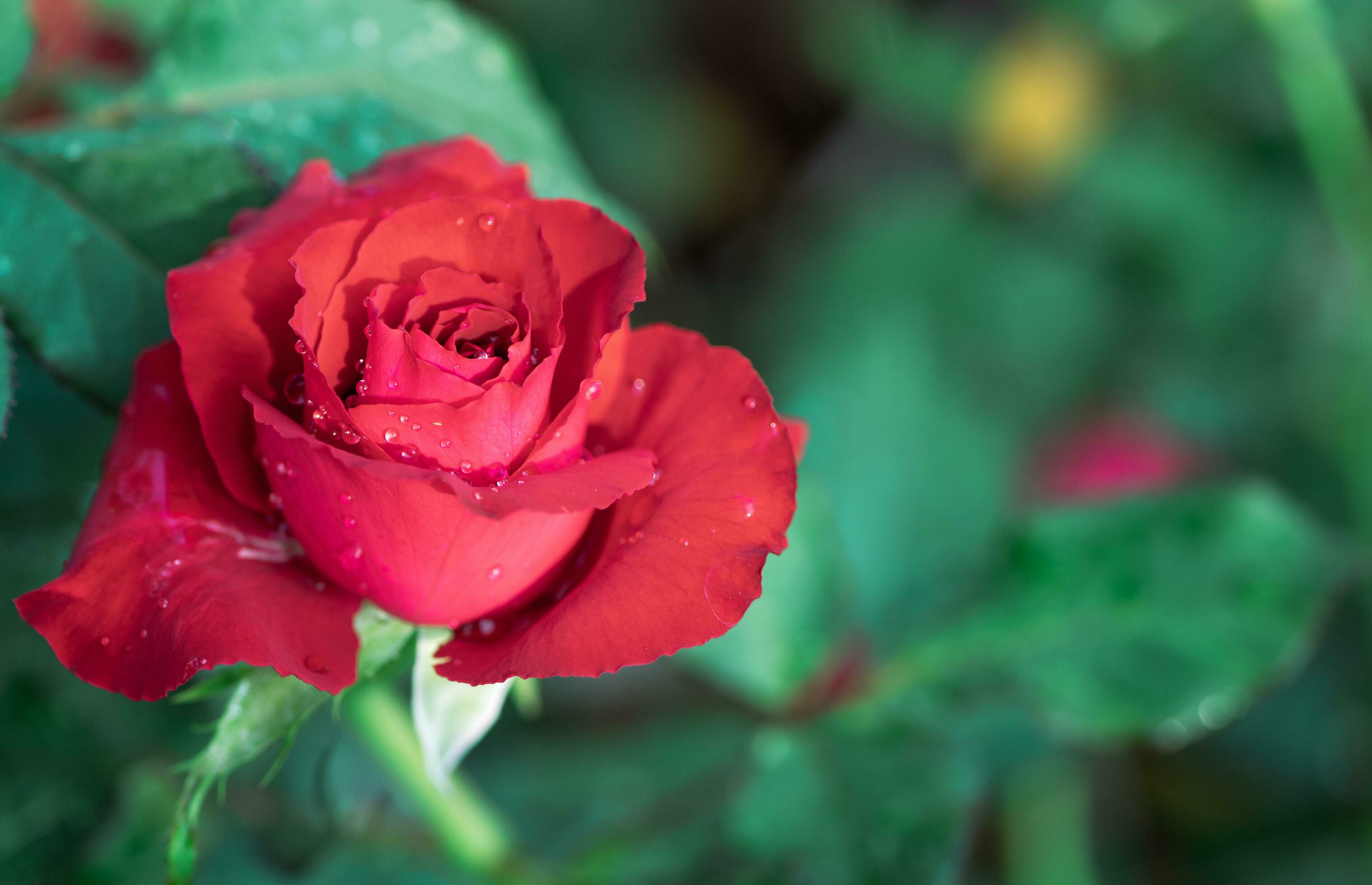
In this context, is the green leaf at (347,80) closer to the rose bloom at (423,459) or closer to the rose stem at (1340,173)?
the rose bloom at (423,459)

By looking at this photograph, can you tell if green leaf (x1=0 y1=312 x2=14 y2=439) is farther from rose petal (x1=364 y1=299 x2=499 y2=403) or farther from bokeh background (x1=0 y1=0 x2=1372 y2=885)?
rose petal (x1=364 y1=299 x2=499 y2=403)

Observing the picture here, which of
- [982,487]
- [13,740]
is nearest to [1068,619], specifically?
[982,487]

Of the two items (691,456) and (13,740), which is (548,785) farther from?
(691,456)

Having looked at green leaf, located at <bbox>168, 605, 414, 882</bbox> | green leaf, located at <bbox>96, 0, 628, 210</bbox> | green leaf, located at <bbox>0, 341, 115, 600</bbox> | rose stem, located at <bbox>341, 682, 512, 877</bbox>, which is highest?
green leaf, located at <bbox>96, 0, 628, 210</bbox>

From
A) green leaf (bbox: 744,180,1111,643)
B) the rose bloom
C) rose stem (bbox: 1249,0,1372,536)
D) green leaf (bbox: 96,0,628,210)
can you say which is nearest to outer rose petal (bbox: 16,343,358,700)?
the rose bloom

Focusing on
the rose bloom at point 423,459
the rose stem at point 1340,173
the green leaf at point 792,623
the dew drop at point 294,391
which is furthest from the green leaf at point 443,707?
the rose stem at point 1340,173

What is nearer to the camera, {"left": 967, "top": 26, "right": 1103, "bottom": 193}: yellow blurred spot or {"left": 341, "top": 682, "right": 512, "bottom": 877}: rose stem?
{"left": 341, "top": 682, "right": 512, "bottom": 877}: rose stem

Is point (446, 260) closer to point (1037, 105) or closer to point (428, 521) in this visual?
point (428, 521)
